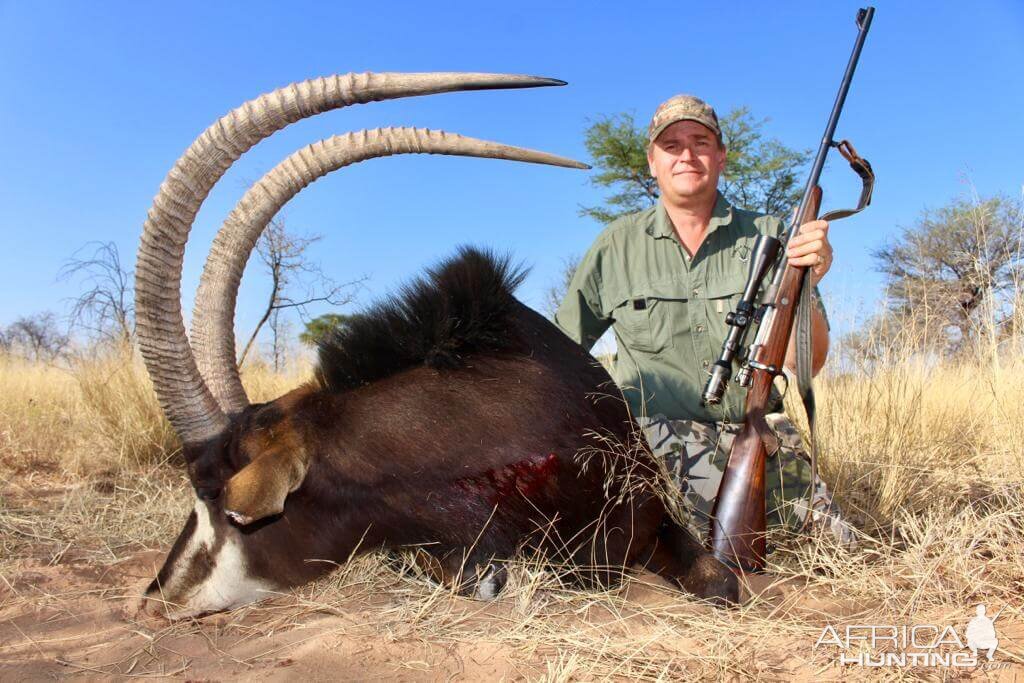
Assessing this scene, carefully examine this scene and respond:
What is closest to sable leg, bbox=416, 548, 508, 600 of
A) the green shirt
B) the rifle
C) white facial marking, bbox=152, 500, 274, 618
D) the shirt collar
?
white facial marking, bbox=152, 500, 274, 618

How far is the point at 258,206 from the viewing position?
263cm

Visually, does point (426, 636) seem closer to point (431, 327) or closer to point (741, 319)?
point (431, 327)

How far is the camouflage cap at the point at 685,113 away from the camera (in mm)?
3719

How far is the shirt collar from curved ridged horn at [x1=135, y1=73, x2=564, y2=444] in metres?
1.69

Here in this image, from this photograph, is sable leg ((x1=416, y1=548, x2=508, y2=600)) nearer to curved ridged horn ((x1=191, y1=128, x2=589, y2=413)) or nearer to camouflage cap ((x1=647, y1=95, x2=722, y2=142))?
curved ridged horn ((x1=191, y1=128, x2=589, y2=413))

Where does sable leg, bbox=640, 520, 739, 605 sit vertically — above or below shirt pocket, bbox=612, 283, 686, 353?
below

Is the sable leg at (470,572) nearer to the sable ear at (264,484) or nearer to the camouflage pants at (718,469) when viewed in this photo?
the sable ear at (264,484)

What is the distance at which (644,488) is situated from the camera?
2.64 meters

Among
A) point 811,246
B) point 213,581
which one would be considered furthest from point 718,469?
point 213,581

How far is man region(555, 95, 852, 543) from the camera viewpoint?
3.60 m

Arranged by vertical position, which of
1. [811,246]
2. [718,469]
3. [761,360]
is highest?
[811,246]

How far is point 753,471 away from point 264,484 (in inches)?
73.1

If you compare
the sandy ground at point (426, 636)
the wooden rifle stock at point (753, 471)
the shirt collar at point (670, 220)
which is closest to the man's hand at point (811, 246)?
the wooden rifle stock at point (753, 471)

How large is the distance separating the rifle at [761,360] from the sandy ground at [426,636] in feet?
0.85
